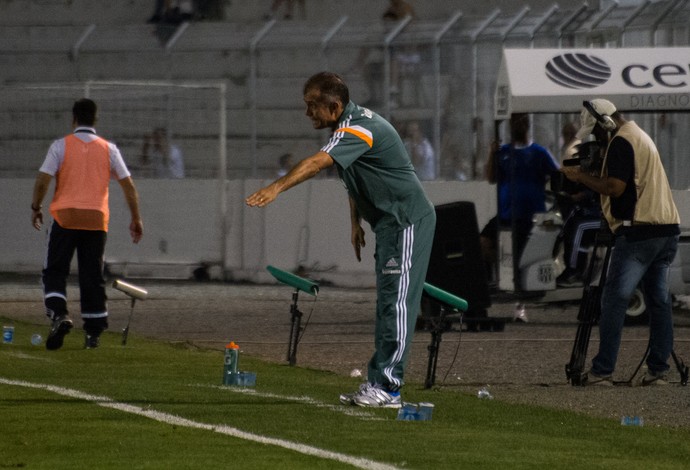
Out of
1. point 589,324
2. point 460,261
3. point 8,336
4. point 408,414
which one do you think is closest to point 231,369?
point 408,414

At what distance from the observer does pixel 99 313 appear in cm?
1293

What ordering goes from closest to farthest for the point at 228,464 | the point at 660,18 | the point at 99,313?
1. the point at 228,464
2. the point at 99,313
3. the point at 660,18

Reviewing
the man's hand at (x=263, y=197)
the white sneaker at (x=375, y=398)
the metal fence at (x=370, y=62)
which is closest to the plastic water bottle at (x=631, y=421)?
the white sneaker at (x=375, y=398)

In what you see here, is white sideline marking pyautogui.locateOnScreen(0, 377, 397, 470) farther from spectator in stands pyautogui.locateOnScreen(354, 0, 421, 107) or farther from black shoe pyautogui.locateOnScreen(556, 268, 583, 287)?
spectator in stands pyautogui.locateOnScreen(354, 0, 421, 107)

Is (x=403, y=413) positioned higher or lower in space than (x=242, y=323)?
higher

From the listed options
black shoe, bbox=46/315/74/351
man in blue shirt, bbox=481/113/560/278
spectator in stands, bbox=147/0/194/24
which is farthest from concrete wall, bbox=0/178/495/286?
black shoe, bbox=46/315/74/351

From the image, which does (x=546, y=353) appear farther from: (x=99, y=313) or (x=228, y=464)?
(x=228, y=464)

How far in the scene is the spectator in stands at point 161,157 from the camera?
22.7m

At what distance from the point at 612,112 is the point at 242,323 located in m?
6.10

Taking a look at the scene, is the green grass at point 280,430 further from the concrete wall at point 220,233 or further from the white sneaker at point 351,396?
the concrete wall at point 220,233

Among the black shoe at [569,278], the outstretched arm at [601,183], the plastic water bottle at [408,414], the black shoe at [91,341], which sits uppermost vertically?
the outstretched arm at [601,183]

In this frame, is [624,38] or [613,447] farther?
[624,38]

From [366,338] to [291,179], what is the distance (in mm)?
6528

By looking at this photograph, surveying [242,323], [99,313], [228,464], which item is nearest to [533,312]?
[242,323]
